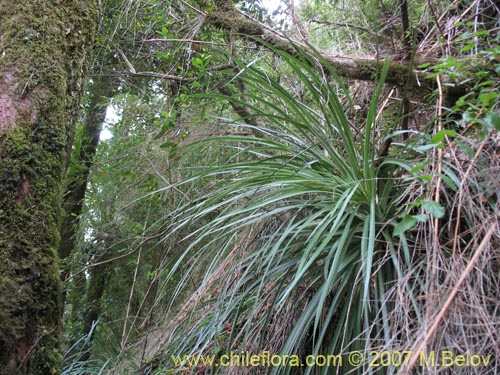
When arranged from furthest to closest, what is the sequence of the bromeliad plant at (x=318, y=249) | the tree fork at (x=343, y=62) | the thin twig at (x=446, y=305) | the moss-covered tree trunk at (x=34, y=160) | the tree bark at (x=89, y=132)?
the tree bark at (x=89, y=132)
the tree fork at (x=343, y=62)
the bromeliad plant at (x=318, y=249)
the moss-covered tree trunk at (x=34, y=160)
the thin twig at (x=446, y=305)

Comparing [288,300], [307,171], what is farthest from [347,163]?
[288,300]

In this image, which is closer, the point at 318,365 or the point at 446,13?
the point at 318,365

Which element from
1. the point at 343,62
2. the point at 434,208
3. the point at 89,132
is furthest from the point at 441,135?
the point at 89,132

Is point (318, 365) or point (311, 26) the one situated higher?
point (311, 26)

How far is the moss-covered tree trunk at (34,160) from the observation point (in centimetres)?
102

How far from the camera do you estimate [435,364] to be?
36.8 inches

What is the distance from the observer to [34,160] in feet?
3.75

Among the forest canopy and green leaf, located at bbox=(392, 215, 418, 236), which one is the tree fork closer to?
the forest canopy

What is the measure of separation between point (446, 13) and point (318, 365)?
5.15ft

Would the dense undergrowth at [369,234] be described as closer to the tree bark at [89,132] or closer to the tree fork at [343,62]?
the tree fork at [343,62]

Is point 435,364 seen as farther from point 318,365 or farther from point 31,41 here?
point 31,41

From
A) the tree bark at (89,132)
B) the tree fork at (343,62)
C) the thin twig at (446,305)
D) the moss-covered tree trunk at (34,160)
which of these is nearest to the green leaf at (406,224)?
the thin twig at (446,305)

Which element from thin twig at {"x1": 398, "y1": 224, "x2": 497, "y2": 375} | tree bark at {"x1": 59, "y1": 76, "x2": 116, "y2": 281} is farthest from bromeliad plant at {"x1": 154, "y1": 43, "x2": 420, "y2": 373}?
tree bark at {"x1": 59, "y1": 76, "x2": 116, "y2": 281}

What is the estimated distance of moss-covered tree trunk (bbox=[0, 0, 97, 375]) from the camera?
1022 mm
